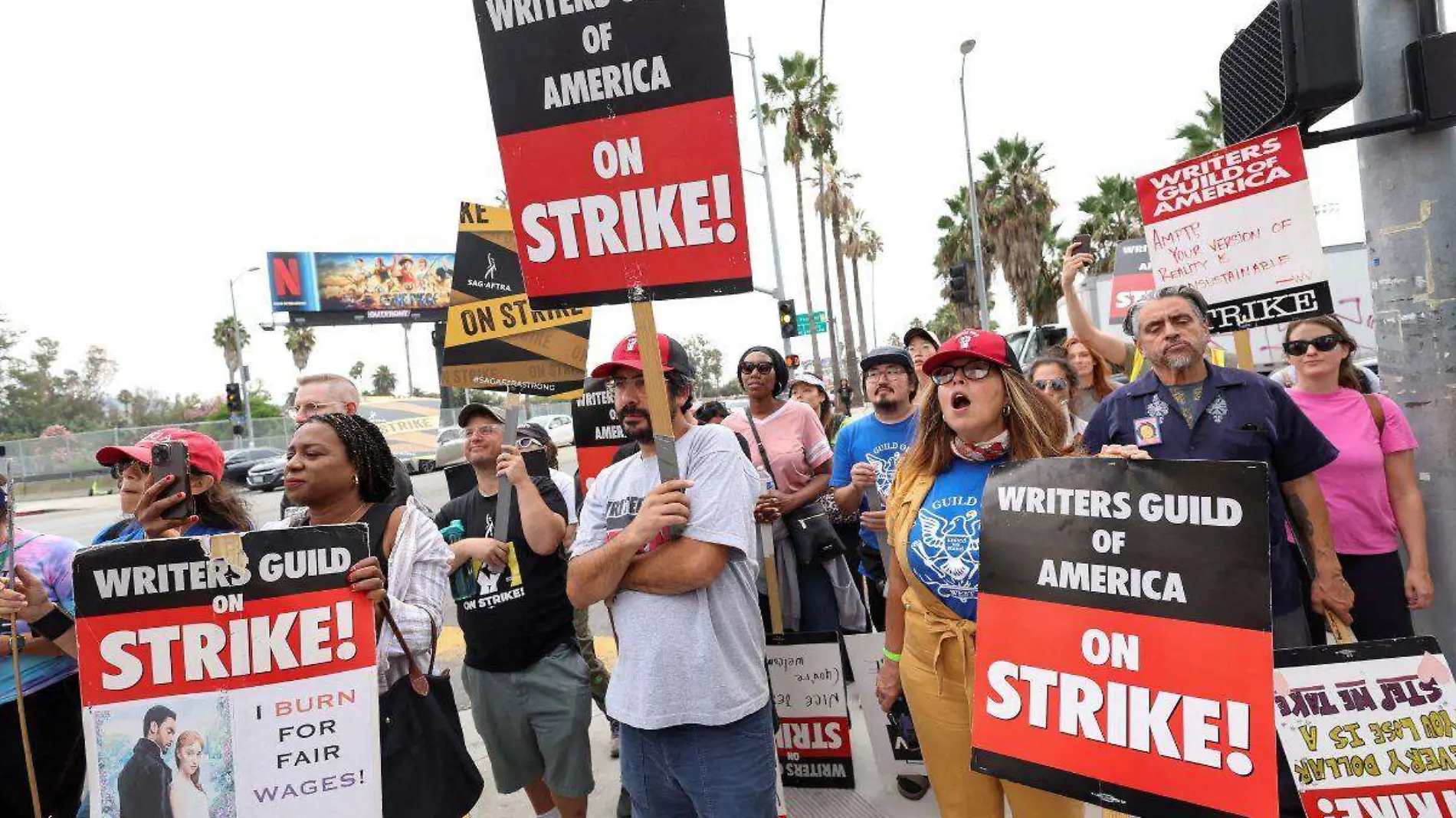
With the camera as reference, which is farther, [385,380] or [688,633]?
[385,380]

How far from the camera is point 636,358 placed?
2525 mm

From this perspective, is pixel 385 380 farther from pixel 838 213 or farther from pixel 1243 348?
pixel 1243 348

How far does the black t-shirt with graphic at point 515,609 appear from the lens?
3121 mm

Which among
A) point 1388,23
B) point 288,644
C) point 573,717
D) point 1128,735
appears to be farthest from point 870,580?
point 1388,23

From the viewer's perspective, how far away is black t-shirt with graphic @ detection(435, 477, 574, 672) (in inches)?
123

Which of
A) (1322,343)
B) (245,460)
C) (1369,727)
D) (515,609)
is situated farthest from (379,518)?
(245,460)

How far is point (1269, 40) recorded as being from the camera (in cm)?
296

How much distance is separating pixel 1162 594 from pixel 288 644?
218 cm

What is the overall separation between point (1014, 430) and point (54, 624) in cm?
291

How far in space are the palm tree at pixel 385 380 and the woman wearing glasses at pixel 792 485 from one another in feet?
335

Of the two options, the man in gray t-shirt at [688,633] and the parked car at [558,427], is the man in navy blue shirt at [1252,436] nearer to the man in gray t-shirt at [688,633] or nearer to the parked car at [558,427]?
the man in gray t-shirt at [688,633]

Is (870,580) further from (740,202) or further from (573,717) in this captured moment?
(740,202)

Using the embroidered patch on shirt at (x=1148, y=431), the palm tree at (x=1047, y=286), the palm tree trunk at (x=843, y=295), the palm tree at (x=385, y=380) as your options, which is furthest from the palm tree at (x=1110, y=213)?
the palm tree at (x=385, y=380)

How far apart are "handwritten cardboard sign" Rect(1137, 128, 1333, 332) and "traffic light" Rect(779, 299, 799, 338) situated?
15.3 m
